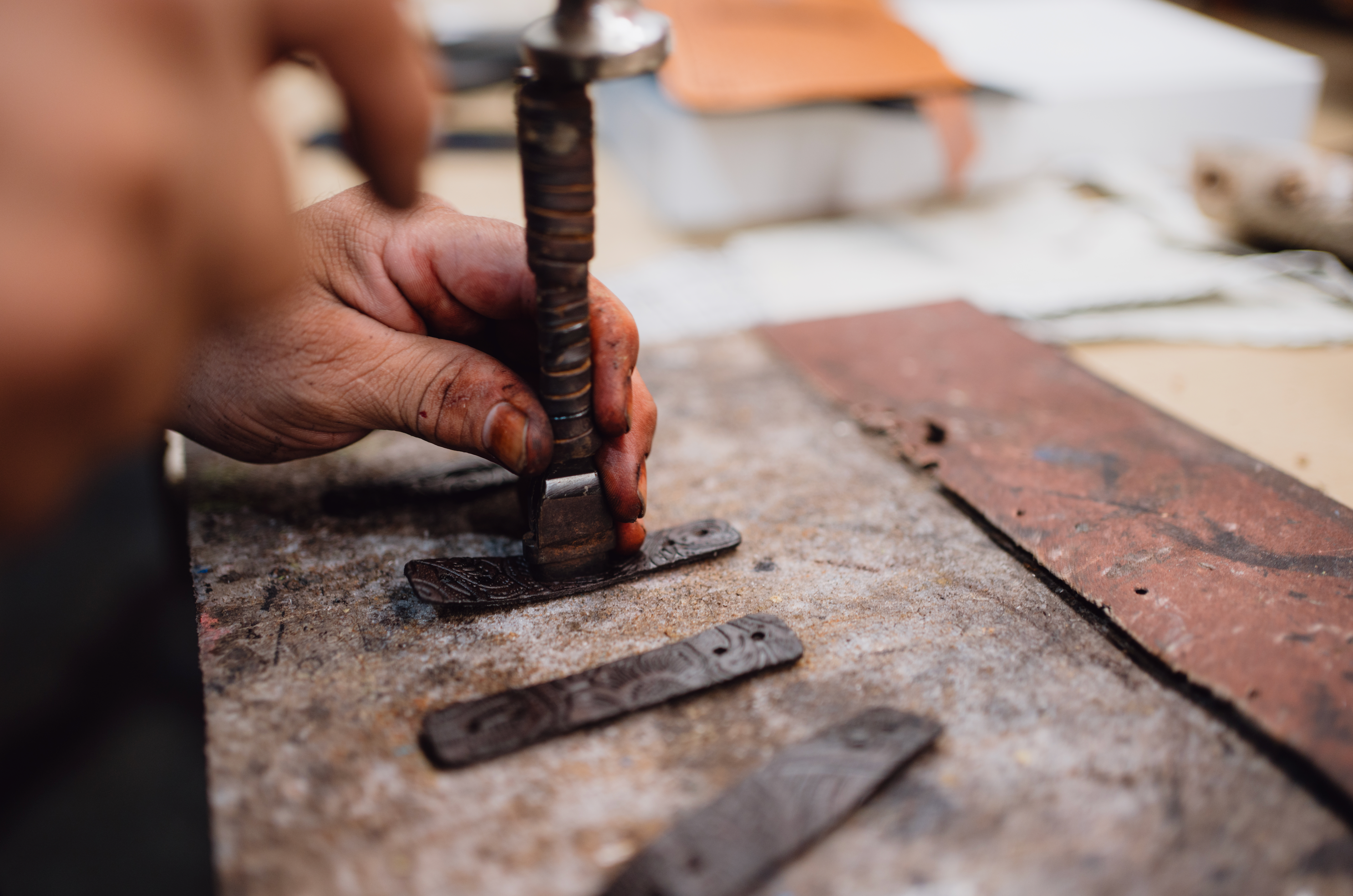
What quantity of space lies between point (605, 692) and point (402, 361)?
377mm

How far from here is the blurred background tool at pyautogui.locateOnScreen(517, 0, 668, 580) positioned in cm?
63

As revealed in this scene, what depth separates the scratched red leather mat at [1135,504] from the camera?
0.74 m

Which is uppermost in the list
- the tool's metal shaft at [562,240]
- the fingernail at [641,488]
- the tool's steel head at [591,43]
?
the tool's steel head at [591,43]

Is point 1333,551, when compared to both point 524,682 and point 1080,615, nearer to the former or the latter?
point 1080,615

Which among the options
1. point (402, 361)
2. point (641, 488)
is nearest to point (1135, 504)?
point (641, 488)

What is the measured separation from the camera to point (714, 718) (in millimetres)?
711

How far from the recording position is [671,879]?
57 cm

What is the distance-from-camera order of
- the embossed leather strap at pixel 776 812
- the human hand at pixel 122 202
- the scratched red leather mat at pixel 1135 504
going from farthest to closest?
1. the scratched red leather mat at pixel 1135 504
2. the embossed leather strap at pixel 776 812
3. the human hand at pixel 122 202

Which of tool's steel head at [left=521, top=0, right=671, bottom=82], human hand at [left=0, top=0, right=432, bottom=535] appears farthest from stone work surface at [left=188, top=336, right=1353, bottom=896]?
tool's steel head at [left=521, top=0, right=671, bottom=82]

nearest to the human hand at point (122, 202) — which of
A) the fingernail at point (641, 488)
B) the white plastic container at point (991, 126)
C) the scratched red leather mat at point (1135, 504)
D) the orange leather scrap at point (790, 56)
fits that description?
the fingernail at point (641, 488)

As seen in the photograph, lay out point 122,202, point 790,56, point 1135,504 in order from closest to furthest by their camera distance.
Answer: point 122,202 → point 1135,504 → point 790,56

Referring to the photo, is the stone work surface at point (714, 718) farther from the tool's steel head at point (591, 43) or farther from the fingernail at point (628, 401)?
the tool's steel head at point (591, 43)

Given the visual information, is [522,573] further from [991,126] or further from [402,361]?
[991,126]

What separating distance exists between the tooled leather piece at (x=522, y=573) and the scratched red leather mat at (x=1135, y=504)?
0.31 metres
